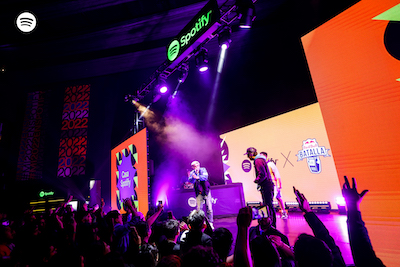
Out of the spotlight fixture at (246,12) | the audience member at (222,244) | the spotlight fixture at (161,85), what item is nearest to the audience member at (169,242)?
the audience member at (222,244)

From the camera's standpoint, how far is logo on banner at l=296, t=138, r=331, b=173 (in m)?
5.27

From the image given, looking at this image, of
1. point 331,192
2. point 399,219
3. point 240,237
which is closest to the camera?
point 240,237

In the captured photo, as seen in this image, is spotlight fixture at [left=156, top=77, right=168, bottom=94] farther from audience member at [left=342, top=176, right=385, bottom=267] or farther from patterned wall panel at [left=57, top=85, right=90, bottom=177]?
audience member at [left=342, top=176, right=385, bottom=267]

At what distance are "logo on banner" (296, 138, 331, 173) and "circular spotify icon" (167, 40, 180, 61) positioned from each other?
4.27 metres

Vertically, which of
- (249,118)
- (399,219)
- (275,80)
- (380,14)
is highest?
(275,80)

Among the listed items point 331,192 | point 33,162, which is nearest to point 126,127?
point 33,162

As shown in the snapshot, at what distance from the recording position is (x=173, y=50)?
226 inches

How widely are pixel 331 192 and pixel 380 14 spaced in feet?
13.6

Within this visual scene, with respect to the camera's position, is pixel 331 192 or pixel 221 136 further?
pixel 221 136

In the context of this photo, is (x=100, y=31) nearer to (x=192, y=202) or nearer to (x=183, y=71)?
(x=183, y=71)

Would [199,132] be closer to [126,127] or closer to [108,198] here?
[126,127]

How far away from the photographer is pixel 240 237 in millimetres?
1393

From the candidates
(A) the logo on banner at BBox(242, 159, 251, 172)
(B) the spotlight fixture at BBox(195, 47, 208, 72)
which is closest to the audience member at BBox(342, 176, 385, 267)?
(B) the spotlight fixture at BBox(195, 47, 208, 72)

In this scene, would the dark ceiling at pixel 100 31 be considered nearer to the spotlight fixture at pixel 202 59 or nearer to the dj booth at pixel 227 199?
the spotlight fixture at pixel 202 59
